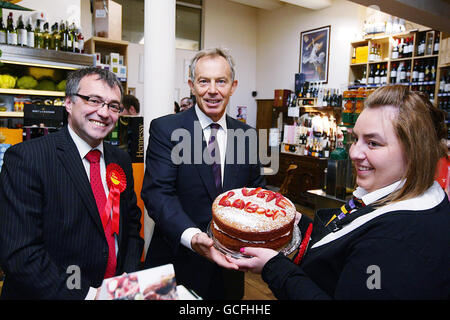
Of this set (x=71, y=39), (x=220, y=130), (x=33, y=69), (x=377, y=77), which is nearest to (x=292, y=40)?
(x=377, y=77)

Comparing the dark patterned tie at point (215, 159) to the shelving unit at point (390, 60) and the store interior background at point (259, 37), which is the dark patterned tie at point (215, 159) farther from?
the store interior background at point (259, 37)

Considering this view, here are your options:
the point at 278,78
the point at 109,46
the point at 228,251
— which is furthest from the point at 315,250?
the point at 278,78

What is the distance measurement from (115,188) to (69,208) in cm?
23

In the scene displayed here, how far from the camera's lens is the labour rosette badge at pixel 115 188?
58.2 inches

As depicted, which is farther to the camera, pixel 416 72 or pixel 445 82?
pixel 416 72

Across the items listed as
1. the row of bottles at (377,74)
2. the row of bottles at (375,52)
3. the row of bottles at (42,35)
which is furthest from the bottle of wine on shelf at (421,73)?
the row of bottles at (42,35)

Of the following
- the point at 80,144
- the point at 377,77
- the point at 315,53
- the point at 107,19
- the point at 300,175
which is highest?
the point at 315,53

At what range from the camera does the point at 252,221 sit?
1.29 meters

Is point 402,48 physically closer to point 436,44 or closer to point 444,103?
point 436,44

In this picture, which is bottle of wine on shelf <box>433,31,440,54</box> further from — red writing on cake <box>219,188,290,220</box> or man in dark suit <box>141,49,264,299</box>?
red writing on cake <box>219,188,290,220</box>

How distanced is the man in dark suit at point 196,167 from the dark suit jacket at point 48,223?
0.99 ft

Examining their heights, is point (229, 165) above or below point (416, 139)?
below

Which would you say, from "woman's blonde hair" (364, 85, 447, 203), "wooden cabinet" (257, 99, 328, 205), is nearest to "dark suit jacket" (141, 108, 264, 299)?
"woman's blonde hair" (364, 85, 447, 203)
